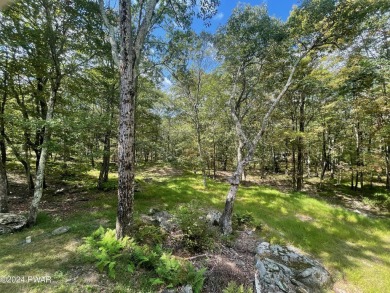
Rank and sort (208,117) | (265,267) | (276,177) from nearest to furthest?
1. (265,267)
2. (208,117)
3. (276,177)

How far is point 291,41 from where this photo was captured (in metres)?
7.57

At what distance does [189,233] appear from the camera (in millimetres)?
5250

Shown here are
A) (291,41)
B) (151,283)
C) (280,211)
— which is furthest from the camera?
(280,211)

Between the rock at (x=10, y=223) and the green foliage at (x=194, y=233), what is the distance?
5.37 metres

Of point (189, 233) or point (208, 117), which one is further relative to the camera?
point (208, 117)

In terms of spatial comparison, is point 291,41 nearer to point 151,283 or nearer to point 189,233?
point 189,233

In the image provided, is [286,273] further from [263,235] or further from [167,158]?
[167,158]

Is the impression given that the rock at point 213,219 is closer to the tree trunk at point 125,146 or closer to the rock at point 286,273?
the rock at point 286,273

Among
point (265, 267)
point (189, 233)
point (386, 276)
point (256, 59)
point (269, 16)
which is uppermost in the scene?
point (269, 16)

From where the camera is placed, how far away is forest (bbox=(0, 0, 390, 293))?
427cm

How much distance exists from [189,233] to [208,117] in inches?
517

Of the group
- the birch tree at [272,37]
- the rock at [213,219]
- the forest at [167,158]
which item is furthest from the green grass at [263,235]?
the birch tree at [272,37]

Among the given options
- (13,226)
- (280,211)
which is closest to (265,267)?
(280,211)

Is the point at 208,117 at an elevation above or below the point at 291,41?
below
